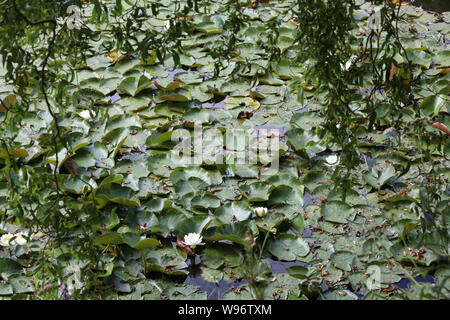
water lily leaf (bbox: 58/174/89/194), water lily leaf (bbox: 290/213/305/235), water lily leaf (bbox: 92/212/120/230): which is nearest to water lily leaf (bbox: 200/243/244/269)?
water lily leaf (bbox: 290/213/305/235)

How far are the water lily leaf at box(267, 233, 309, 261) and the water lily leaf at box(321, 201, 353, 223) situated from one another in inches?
7.2

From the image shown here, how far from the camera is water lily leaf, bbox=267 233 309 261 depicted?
2.04 m

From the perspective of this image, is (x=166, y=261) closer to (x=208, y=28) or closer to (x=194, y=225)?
(x=194, y=225)

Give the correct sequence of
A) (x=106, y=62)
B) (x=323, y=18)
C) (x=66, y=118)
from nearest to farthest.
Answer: (x=323, y=18) → (x=66, y=118) → (x=106, y=62)

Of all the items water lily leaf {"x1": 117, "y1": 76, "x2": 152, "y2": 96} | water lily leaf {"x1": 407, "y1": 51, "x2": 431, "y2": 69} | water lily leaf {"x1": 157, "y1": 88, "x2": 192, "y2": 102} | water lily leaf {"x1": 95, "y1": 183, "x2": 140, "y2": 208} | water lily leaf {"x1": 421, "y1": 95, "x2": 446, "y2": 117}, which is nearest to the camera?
water lily leaf {"x1": 95, "y1": 183, "x2": 140, "y2": 208}

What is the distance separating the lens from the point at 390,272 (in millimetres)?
1940

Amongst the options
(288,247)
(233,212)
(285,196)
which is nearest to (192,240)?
(233,212)

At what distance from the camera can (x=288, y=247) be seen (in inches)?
81.4

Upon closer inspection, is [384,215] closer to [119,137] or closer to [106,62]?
[119,137]

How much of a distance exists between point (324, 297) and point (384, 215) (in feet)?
1.72

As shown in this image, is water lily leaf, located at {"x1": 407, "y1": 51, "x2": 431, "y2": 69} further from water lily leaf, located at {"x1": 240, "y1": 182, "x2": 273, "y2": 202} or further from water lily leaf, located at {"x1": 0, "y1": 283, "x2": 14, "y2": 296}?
water lily leaf, located at {"x1": 0, "y1": 283, "x2": 14, "y2": 296}
